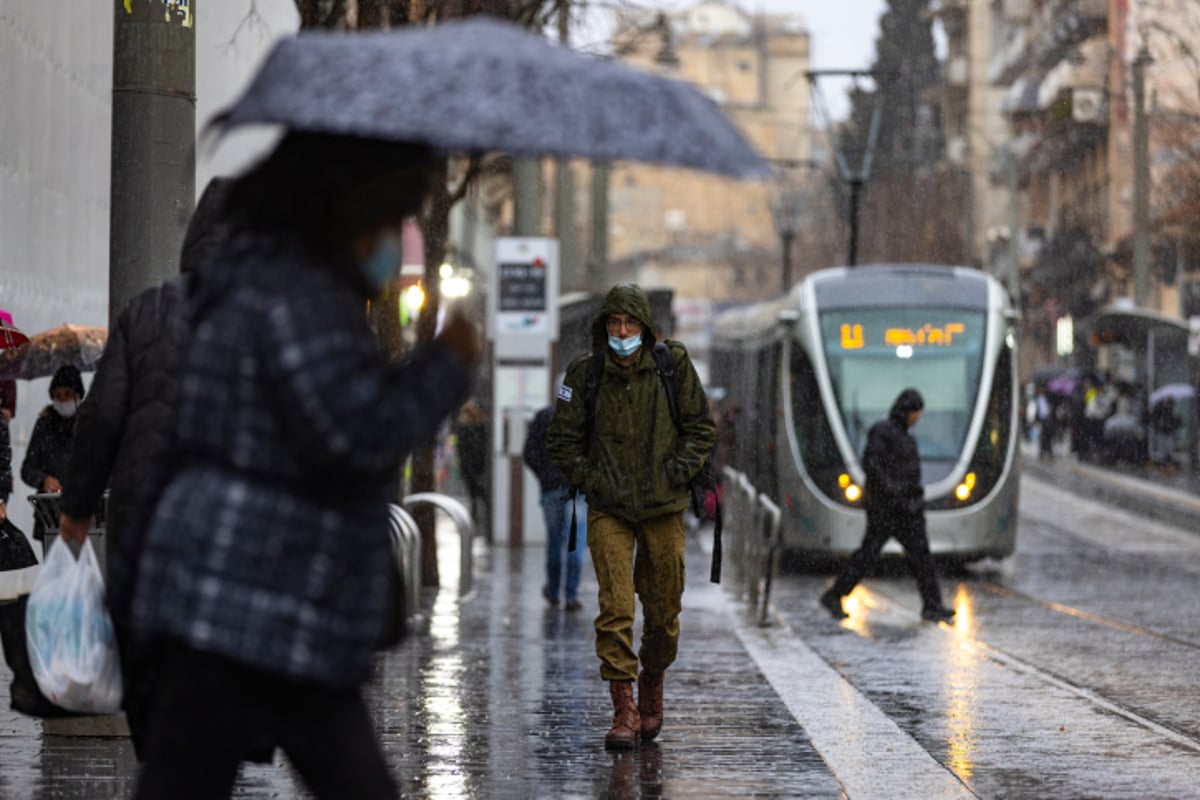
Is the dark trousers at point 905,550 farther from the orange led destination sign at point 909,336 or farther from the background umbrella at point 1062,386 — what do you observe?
the background umbrella at point 1062,386

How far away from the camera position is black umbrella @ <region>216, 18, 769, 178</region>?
3.98 metres

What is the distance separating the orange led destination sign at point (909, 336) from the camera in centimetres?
2188

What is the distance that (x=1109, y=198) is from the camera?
66688 millimetres

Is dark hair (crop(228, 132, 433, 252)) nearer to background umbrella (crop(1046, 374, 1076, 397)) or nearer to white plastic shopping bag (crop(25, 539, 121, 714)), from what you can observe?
white plastic shopping bag (crop(25, 539, 121, 714))

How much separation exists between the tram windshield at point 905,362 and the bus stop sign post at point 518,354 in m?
2.99

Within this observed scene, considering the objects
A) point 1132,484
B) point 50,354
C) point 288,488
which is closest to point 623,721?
point 288,488

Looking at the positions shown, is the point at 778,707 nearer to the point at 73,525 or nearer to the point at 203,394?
the point at 73,525

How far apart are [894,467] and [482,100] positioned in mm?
12151

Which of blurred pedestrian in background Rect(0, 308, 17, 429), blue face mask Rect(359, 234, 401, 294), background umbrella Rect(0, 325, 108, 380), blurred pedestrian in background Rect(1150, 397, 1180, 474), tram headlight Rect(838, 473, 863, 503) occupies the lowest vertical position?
blurred pedestrian in background Rect(1150, 397, 1180, 474)

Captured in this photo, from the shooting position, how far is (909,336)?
862 inches

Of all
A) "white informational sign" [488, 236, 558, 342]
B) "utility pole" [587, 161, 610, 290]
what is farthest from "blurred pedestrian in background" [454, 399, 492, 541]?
"utility pole" [587, 161, 610, 290]

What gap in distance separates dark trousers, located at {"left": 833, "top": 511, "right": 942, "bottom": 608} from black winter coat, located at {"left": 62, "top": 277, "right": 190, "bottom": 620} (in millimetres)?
10312

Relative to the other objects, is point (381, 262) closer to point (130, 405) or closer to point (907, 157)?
point (130, 405)

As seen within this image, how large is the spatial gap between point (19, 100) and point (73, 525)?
393 inches
